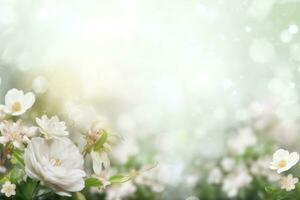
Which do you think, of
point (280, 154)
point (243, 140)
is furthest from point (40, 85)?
point (243, 140)

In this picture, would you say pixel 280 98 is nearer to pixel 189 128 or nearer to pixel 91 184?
pixel 189 128

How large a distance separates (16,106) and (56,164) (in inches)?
4.4

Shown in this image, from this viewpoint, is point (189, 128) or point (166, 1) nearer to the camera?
point (166, 1)

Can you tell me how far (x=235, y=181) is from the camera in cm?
166

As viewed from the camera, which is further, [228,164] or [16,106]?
[228,164]

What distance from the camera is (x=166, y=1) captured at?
1294mm

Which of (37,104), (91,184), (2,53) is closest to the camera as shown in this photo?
(91,184)

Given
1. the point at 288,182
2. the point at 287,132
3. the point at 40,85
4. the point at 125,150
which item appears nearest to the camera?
the point at 288,182

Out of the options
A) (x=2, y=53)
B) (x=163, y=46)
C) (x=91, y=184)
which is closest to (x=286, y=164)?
(x=91, y=184)

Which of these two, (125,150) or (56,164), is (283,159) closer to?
(56,164)

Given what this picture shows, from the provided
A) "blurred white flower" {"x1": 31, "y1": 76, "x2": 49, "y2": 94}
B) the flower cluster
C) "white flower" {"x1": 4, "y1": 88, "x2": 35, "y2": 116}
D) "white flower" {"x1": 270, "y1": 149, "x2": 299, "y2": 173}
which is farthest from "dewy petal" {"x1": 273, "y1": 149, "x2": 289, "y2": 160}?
"blurred white flower" {"x1": 31, "y1": 76, "x2": 49, "y2": 94}

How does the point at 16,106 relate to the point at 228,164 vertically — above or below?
below

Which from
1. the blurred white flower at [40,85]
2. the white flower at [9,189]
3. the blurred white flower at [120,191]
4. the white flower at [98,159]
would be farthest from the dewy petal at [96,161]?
the blurred white flower at [120,191]

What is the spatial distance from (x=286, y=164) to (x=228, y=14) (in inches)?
23.6
